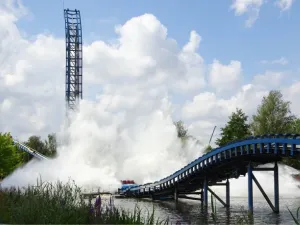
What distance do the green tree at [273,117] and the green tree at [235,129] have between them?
203cm

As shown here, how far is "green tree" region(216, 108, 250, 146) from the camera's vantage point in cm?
8794

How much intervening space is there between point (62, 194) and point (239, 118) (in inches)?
2953

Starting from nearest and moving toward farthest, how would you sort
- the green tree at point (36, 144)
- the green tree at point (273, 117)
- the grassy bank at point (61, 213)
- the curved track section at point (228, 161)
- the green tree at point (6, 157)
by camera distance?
the grassy bank at point (61, 213) → the curved track section at point (228, 161) → the green tree at point (6, 157) → the green tree at point (273, 117) → the green tree at point (36, 144)

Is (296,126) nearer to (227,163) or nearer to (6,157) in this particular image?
(6,157)

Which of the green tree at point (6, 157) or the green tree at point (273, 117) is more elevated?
the green tree at point (273, 117)

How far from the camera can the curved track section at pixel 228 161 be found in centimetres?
3500

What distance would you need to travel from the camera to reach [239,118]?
294 ft

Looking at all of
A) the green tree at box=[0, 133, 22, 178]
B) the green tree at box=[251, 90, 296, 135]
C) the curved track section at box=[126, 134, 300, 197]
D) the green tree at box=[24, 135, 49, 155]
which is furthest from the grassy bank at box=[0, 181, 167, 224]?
the green tree at box=[24, 135, 49, 155]

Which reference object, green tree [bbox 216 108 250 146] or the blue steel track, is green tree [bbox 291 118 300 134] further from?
the blue steel track

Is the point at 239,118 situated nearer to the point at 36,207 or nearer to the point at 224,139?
the point at 224,139

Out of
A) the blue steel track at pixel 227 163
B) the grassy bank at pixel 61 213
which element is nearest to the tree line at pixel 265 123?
the blue steel track at pixel 227 163

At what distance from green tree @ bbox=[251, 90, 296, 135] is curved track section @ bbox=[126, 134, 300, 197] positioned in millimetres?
38495

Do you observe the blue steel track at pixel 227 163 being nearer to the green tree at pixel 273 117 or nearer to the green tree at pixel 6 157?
the green tree at pixel 6 157

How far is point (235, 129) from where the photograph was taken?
290ft
